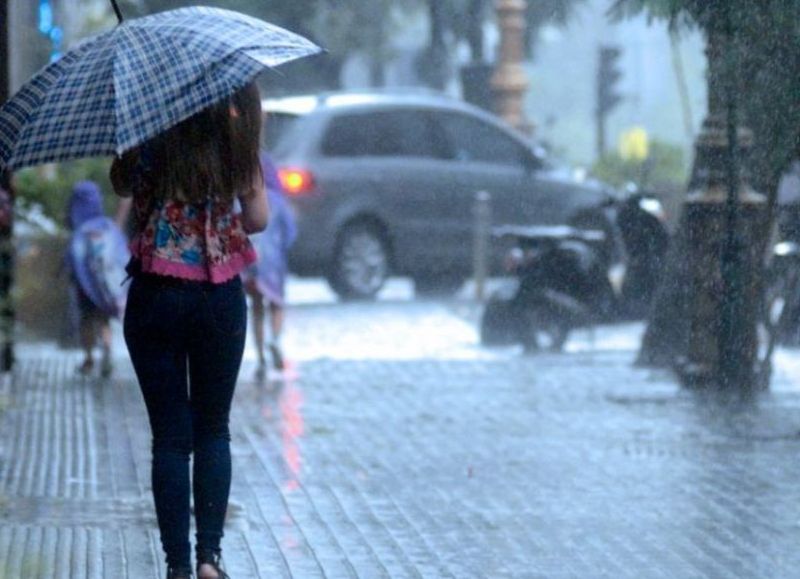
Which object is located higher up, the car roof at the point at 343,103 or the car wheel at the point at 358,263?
the car roof at the point at 343,103

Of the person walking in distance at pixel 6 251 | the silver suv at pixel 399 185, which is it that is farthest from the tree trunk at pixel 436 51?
the person walking in distance at pixel 6 251

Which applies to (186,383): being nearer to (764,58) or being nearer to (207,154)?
(207,154)

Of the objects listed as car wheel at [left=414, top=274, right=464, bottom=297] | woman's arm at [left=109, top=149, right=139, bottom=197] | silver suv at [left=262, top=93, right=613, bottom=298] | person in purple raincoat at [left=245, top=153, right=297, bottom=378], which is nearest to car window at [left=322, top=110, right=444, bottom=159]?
silver suv at [left=262, top=93, right=613, bottom=298]

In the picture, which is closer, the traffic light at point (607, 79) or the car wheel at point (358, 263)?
the car wheel at point (358, 263)

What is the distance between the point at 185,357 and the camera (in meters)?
6.18

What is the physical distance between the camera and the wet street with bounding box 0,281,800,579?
23.3ft

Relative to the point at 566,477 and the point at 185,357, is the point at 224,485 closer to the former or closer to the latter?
the point at 185,357

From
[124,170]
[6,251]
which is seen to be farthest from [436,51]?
[124,170]

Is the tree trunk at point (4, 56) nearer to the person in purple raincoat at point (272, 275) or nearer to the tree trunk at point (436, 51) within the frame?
the person in purple raincoat at point (272, 275)

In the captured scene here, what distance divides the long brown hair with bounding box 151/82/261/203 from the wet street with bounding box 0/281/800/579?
1.11 meters

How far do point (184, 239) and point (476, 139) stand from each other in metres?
15.3

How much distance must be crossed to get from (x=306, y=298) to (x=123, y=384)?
28.0 feet

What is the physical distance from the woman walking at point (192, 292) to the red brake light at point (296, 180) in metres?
13.2

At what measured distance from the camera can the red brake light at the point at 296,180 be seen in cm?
1944
